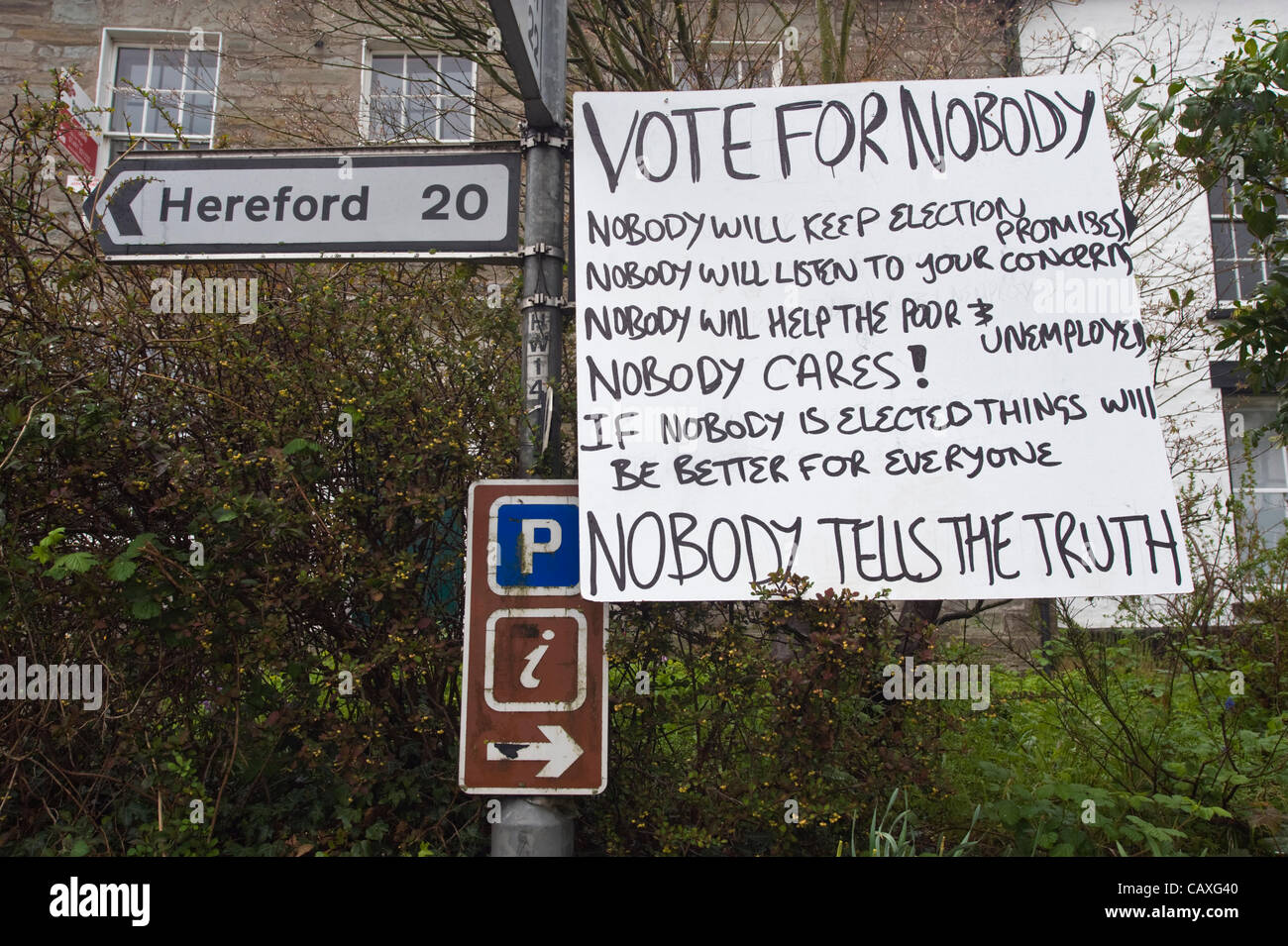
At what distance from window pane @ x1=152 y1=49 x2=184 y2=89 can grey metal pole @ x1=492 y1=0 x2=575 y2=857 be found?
25.3 feet

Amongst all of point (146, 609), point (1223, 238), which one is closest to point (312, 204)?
point (146, 609)

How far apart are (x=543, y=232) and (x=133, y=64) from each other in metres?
8.53

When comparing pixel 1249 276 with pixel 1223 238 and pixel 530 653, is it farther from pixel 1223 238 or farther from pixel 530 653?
pixel 530 653

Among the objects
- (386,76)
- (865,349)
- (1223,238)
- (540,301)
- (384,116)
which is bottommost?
(865,349)

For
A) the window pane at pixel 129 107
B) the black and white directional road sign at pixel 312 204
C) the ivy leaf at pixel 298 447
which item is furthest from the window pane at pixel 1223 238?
the window pane at pixel 129 107

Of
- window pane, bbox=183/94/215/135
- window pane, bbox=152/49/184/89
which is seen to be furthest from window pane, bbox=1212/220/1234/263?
window pane, bbox=152/49/184/89

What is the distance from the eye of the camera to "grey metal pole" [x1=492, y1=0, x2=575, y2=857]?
255 cm

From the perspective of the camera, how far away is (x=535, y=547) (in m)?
2.46

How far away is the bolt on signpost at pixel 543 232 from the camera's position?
254cm

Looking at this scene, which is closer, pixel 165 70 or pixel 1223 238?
pixel 1223 238

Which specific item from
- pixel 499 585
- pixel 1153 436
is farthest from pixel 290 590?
pixel 1153 436

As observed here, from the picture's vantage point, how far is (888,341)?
2.63m

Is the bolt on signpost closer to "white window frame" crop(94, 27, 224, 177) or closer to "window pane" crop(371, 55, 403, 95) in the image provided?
"window pane" crop(371, 55, 403, 95)

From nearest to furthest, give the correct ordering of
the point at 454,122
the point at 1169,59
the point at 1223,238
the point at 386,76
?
the point at 1169,59, the point at 454,122, the point at 1223,238, the point at 386,76
